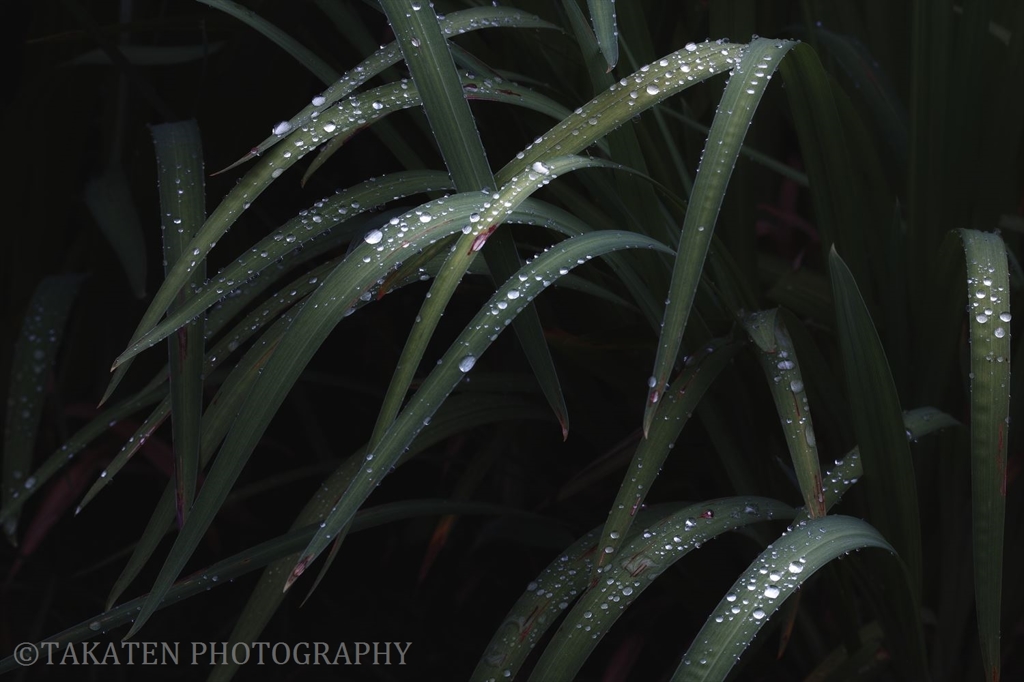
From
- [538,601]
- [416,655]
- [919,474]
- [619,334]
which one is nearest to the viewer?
[538,601]

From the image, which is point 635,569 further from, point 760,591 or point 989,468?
point 989,468

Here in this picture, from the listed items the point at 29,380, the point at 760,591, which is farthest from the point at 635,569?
the point at 29,380

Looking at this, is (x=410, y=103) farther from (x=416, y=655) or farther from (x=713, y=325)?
(x=416, y=655)

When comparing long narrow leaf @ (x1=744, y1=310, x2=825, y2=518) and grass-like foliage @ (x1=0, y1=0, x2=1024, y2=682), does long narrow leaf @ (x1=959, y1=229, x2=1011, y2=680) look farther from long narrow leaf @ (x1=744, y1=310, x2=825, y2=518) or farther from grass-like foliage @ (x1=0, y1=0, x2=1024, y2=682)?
long narrow leaf @ (x1=744, y1=310, x2=825, y2=518)

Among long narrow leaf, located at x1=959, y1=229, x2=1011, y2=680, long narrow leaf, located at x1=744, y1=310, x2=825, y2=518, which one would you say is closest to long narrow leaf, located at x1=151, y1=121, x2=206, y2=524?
long narrow leaf, located at x1=744, y1=310, x2=825, y2=518

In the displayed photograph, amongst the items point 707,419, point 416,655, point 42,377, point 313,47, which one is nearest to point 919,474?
point 707,419

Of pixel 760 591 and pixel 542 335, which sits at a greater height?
pixel 542 335

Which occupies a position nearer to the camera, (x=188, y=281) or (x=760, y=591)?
(x=760, y=591)

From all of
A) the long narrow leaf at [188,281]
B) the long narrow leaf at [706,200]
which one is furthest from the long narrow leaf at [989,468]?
the long narrow leaf at [188,281]
